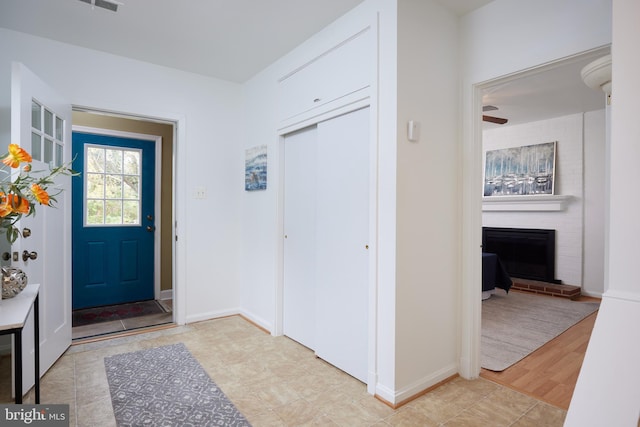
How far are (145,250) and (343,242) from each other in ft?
10.1

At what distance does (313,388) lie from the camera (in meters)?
2.35

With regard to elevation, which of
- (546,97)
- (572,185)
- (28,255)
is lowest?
(28,255)

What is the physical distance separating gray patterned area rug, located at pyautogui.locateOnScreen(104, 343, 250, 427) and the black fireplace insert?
5154 millimetres

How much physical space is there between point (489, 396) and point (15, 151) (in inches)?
113

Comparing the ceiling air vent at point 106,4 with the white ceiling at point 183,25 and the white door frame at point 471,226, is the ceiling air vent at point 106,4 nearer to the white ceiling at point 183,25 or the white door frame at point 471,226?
the white ceiling at point 183,25

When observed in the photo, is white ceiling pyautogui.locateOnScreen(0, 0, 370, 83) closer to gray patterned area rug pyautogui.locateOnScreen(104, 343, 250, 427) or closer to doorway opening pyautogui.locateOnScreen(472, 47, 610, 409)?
gray patterned area rug pyautogui.locateOnScreen(104, 343, 250, 427)

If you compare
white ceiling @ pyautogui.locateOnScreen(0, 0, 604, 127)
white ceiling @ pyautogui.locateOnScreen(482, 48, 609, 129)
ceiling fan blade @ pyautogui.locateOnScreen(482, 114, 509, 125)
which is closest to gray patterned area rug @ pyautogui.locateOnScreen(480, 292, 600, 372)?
white ceiling @ pyautogui.locateOnScreen(0, 0, 604, 127)

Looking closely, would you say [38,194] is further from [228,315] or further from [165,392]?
[228,315]

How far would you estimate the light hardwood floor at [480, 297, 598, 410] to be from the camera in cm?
231

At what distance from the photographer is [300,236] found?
313 centimetres

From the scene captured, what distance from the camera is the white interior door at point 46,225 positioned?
7.23 feet

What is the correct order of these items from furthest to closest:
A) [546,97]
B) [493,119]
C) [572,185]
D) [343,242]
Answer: [572,185] < [493,119] < [546,97] < [343,242]

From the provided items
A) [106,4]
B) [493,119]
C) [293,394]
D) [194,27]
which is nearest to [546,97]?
[493,119]

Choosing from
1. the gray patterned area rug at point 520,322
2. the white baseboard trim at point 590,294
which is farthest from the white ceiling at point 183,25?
the white baseboard trim at point 590,294
